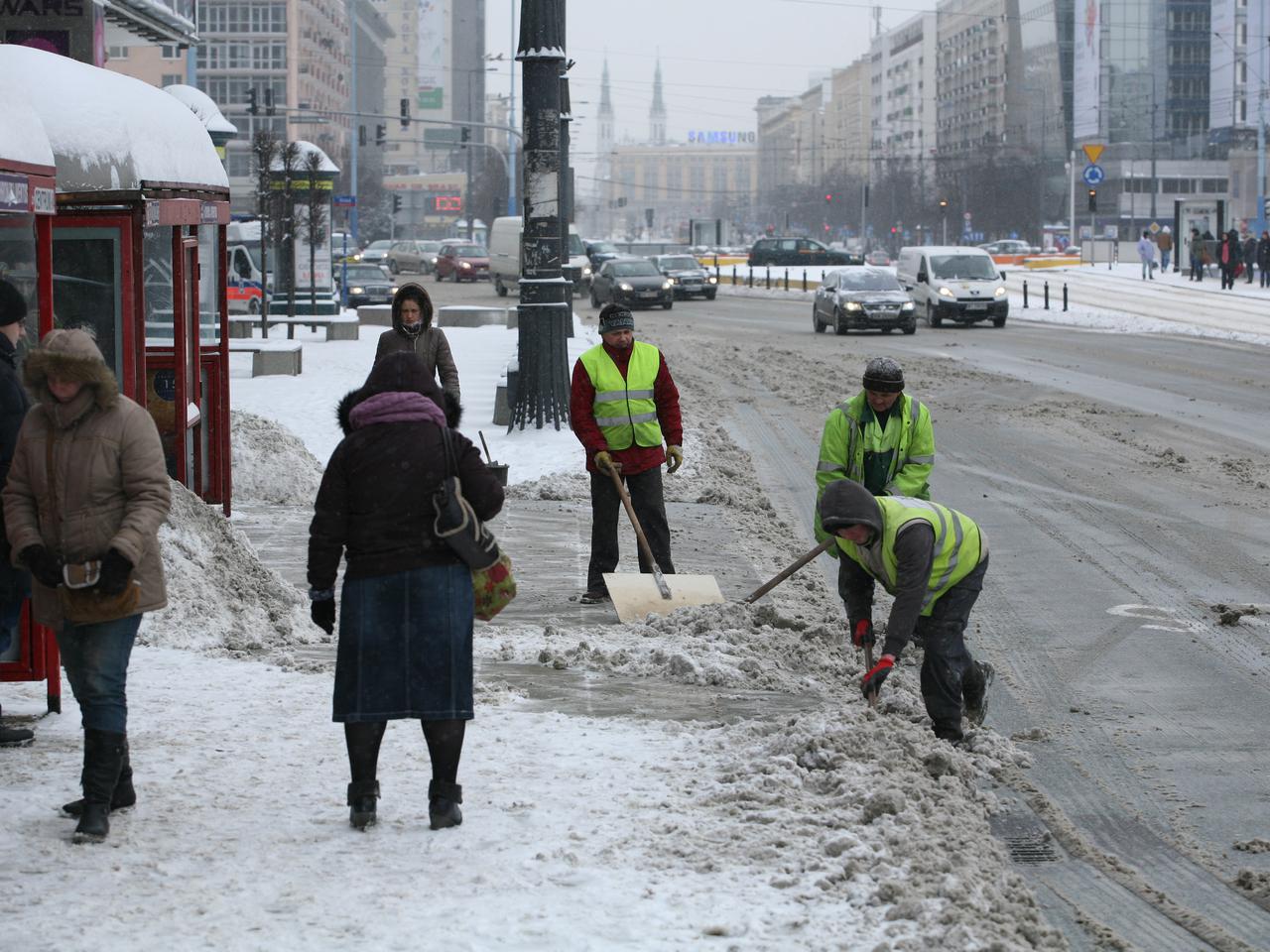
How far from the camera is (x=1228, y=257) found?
46281 mm

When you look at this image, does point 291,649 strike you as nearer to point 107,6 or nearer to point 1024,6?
point 107,6

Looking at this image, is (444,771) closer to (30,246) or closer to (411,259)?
(30,246)

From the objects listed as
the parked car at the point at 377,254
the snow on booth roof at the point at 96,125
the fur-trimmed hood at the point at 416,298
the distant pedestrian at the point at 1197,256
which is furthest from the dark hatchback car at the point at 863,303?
the parked car at the point at 377,254

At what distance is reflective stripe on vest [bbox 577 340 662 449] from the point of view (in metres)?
9.33

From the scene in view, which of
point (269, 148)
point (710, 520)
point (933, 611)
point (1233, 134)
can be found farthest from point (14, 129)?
point (1233, 134)

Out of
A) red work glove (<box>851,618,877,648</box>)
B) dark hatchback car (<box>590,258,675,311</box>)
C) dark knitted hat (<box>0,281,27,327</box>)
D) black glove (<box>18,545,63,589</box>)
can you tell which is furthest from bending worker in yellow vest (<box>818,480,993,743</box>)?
dark hatchback car (<box>590,258,675,311</box>)

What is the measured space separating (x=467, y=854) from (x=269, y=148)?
3026cm

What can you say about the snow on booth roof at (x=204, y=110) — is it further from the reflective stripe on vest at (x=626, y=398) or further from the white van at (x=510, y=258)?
the white van at (x=510, y=258)

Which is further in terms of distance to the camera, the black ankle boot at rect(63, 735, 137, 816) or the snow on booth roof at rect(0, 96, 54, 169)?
the snow on booth roof at rect(0, 96, 54, 169)

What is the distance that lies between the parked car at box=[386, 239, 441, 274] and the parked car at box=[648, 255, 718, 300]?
20737 mm

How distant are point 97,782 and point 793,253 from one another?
66573mm

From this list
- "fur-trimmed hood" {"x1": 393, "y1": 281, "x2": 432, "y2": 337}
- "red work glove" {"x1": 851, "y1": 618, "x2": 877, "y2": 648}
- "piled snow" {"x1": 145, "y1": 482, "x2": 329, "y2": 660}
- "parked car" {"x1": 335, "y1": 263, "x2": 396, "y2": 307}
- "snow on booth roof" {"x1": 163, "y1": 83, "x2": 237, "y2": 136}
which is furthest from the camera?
"parked car" {"x1": 335, "y1": 263, "x2": 396, "y2": 307}

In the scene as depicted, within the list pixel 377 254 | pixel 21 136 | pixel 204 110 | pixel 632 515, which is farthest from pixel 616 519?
pixel 377 254

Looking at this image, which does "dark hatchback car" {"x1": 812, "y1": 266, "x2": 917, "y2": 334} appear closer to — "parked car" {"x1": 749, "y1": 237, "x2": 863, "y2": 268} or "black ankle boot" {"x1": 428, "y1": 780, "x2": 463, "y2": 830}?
"black ankle boot" {"x1": 428, "y1": 780, "x2": 463, "y2": 830}
